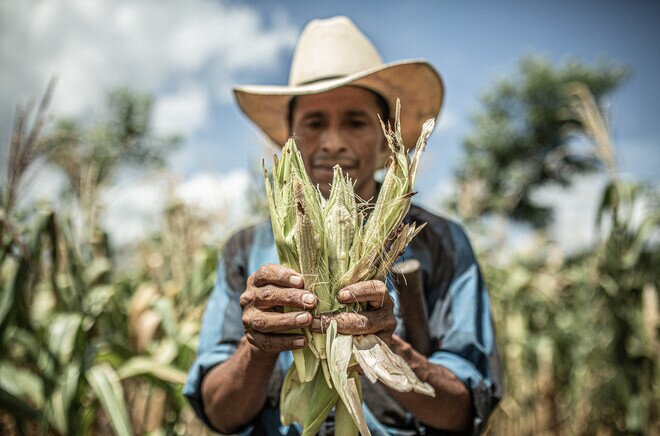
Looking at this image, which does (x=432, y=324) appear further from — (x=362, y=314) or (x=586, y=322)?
(x=586, y=322)

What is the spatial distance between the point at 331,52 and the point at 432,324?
906 millimetres

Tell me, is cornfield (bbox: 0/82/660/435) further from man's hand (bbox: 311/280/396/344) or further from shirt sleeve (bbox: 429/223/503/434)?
man's hand (bbox: 311/280/396/344)

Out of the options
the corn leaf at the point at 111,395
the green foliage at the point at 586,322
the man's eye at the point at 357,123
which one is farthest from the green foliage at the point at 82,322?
the green foliage at the point at 586,322

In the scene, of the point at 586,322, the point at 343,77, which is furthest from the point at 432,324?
the point at 586,322

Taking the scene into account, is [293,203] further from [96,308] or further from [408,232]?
[96,308]

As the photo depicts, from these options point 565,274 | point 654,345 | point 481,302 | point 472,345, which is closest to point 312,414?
point 472,345

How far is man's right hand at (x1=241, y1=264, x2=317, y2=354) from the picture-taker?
2.95ft

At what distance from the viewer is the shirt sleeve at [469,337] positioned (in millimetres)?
1241

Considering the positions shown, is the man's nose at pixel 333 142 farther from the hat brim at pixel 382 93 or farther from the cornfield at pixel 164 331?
the cornfield at pixel 164 331

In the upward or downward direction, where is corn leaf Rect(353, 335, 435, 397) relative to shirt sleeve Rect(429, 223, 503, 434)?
upward

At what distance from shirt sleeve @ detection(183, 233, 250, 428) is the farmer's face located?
0.37 meters

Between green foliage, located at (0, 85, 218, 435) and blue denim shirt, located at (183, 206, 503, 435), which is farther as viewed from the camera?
green foliage, located at (0, 85, 218, 435)

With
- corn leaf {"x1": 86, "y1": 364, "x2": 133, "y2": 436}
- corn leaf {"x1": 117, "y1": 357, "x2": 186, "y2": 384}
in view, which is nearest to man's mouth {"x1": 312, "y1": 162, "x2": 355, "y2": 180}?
corn leaf {"x1": 117, "y1": 357, "x2": 186, "y2": 384}

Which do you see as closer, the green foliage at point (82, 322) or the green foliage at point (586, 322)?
the green foliage at point (82, 322)
